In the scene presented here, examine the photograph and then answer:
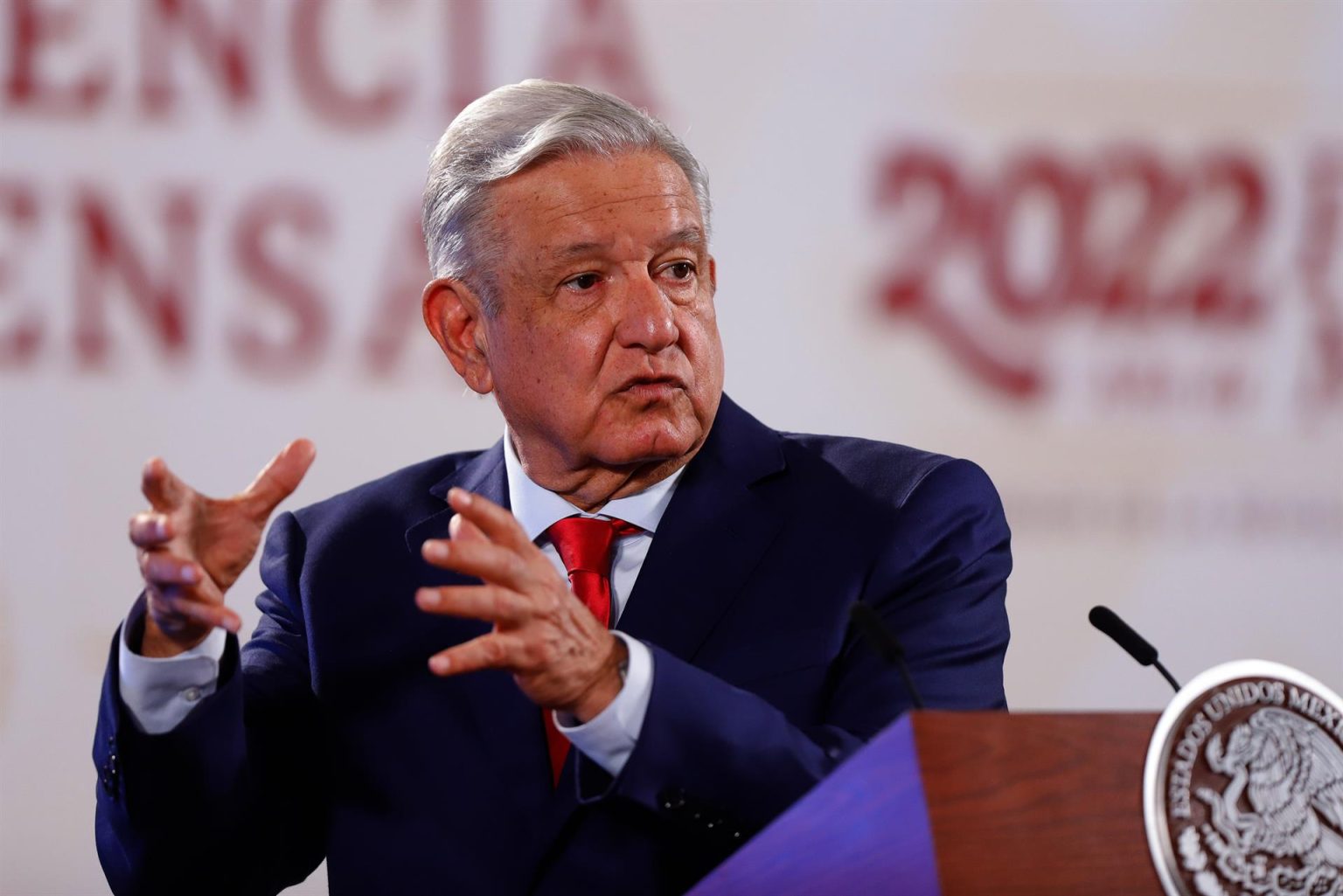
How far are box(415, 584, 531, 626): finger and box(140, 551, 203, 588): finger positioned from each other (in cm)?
26

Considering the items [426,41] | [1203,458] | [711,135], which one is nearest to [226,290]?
[426,41]

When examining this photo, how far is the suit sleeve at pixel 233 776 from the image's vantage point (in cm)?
175

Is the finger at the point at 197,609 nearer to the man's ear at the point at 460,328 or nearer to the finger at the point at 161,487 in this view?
the finger at the point at 161,487

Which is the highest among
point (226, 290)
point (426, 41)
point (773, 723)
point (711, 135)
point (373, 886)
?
point (426, 41)

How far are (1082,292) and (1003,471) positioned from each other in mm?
385

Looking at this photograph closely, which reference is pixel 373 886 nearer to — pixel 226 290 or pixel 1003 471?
pixel 226 290

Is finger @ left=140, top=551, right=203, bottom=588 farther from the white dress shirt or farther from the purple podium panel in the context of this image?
the purple podium panel

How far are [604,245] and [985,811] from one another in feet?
3.42

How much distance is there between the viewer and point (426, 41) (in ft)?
9.14

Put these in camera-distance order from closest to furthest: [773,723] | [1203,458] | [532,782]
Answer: [773,723], [532,782], [1203,458]

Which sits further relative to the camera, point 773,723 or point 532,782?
point 532,782

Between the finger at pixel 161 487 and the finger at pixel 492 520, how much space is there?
300 millimetres

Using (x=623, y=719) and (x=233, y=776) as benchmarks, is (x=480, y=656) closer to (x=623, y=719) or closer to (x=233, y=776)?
(x=623, y=719)

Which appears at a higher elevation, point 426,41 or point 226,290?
point 426,41
